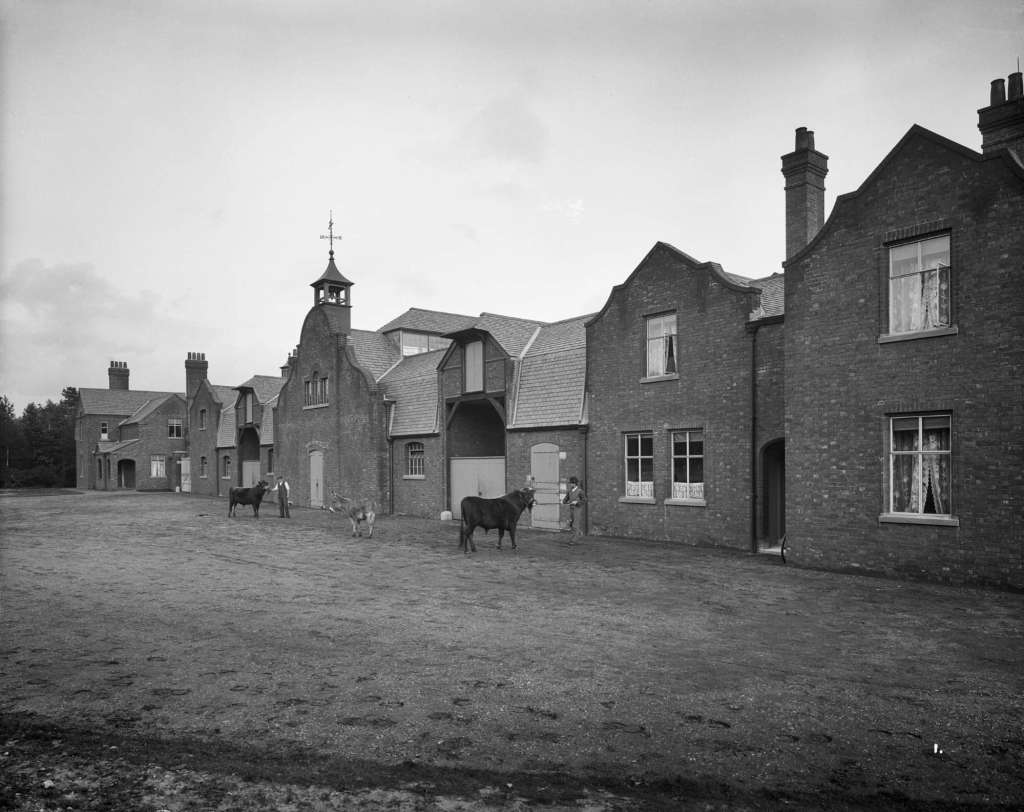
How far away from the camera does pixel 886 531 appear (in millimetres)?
13602

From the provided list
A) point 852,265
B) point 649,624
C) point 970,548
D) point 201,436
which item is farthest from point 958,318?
point 201,436

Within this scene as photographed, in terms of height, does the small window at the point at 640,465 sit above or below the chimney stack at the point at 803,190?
below

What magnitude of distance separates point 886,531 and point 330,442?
25.1 metres

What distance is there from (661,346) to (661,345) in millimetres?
27

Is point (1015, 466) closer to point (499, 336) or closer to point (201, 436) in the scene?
point (499, 336)

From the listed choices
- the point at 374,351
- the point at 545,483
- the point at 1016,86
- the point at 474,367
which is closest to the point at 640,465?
the point at 545,483

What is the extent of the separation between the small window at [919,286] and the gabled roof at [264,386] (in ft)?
119

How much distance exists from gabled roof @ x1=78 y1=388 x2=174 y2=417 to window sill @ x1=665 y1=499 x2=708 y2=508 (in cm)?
6479

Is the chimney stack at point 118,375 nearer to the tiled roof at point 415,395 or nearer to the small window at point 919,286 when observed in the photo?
the tiled roof at point 415,395

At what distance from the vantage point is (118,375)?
7444cm

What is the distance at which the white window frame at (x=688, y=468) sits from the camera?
18516mm

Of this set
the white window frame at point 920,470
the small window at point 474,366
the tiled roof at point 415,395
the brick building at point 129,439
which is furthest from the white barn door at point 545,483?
the brick building at point 129,439

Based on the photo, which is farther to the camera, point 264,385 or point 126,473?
point 126,473

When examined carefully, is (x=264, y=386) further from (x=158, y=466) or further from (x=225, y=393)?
(x=158, y=466)
